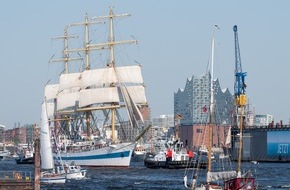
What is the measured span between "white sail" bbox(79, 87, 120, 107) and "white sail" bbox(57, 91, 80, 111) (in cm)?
556

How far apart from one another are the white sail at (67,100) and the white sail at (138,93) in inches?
597

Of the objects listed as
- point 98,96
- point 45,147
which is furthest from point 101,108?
point 45,147

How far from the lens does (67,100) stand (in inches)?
6969

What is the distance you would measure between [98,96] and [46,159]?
210 ft

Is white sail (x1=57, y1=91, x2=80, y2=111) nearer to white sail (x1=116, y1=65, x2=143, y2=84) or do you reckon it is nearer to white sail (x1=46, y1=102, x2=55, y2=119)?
white sail (x1=116, y1=65, x2=143, y2=84)

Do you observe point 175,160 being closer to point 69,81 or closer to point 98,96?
point 98,96

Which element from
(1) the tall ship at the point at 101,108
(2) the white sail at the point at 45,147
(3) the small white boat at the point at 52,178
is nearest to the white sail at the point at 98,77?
(1) the tall ship at the point at 101,108

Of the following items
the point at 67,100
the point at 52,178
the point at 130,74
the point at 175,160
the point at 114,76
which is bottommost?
the point at 175,160

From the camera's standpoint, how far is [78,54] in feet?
624

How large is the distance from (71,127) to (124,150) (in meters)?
28.0

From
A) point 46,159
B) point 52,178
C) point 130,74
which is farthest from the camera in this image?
point 130,74

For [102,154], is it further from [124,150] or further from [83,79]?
[83,79]

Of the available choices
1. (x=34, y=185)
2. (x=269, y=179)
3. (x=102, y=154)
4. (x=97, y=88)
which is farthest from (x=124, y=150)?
(x=34, y=185)

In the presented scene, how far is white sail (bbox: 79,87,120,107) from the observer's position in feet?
539
